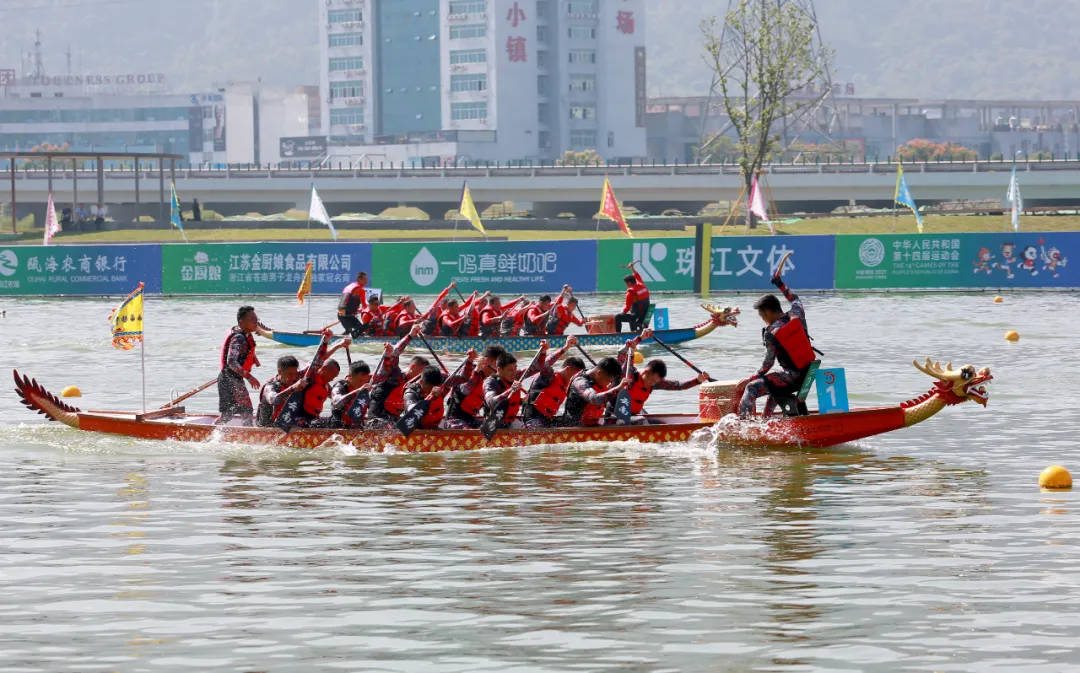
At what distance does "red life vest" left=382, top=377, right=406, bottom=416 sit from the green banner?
29296 mm

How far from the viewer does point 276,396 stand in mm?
20828

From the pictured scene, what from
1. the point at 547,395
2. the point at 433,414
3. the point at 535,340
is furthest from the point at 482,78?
the point at 433,414

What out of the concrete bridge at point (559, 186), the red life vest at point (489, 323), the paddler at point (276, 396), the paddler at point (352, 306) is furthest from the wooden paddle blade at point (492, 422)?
the concrete bridge at point (559, 186)

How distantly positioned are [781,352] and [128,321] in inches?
367

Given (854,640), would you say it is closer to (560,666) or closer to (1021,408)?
(560,666)

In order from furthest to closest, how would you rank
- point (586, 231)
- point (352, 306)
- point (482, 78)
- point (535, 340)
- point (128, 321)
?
point (482, 78) → point (586, 231) → point (352, 306) → point (535, 340) → point (128, 321)

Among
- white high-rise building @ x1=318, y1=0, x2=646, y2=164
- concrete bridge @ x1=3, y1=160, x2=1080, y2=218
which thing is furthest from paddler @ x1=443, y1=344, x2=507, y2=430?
white high-rise building @ x1=318, y1=0, x2=646, y2=164

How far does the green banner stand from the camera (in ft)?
164

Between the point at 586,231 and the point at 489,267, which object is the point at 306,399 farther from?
the point at 586,231

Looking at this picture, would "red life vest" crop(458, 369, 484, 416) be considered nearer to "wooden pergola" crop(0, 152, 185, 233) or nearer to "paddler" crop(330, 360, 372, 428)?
"paddler" crop(330, 360, 372, 428)

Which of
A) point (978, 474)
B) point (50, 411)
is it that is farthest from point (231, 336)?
point (978, 474)

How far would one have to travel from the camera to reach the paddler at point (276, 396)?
2078cm

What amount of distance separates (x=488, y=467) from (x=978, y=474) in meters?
6.00

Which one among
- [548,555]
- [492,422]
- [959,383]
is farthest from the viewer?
[492,422]
